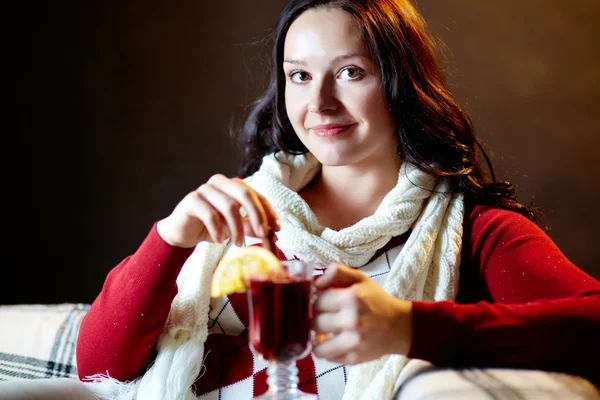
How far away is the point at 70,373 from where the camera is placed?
179cm

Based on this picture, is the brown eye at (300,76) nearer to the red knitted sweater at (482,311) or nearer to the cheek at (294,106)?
the cheek at (294,106)

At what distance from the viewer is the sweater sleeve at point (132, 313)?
1.50 metres

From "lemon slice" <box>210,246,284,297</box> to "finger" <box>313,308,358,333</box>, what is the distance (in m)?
0.11

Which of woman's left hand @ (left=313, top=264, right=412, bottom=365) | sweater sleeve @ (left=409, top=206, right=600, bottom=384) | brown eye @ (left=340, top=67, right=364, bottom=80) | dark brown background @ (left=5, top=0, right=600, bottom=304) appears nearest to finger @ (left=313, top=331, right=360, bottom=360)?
woman's left hand @ (left=313, top=264, right=412, bottom=365)

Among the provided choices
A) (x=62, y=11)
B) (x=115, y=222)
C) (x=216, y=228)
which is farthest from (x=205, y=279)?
(x=62, y=11)

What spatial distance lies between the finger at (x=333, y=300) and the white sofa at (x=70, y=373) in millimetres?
200

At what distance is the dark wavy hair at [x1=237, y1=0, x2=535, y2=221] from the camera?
1708 mm

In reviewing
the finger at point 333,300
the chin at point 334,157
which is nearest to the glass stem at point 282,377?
the finger at point 333,300

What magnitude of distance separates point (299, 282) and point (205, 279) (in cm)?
56

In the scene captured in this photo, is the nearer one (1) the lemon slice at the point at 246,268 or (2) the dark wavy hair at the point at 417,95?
(1) the lemon slice at the point at 246,268

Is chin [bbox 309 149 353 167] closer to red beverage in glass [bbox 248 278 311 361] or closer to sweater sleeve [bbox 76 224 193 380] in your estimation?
sweater sleeve [bbox 76 224 193 380]

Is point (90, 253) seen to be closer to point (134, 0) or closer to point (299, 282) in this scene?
point (134, 0)

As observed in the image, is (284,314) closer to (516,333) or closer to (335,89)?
(516,333)

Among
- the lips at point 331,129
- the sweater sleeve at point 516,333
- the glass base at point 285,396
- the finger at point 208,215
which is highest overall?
the lips at point 331,129
